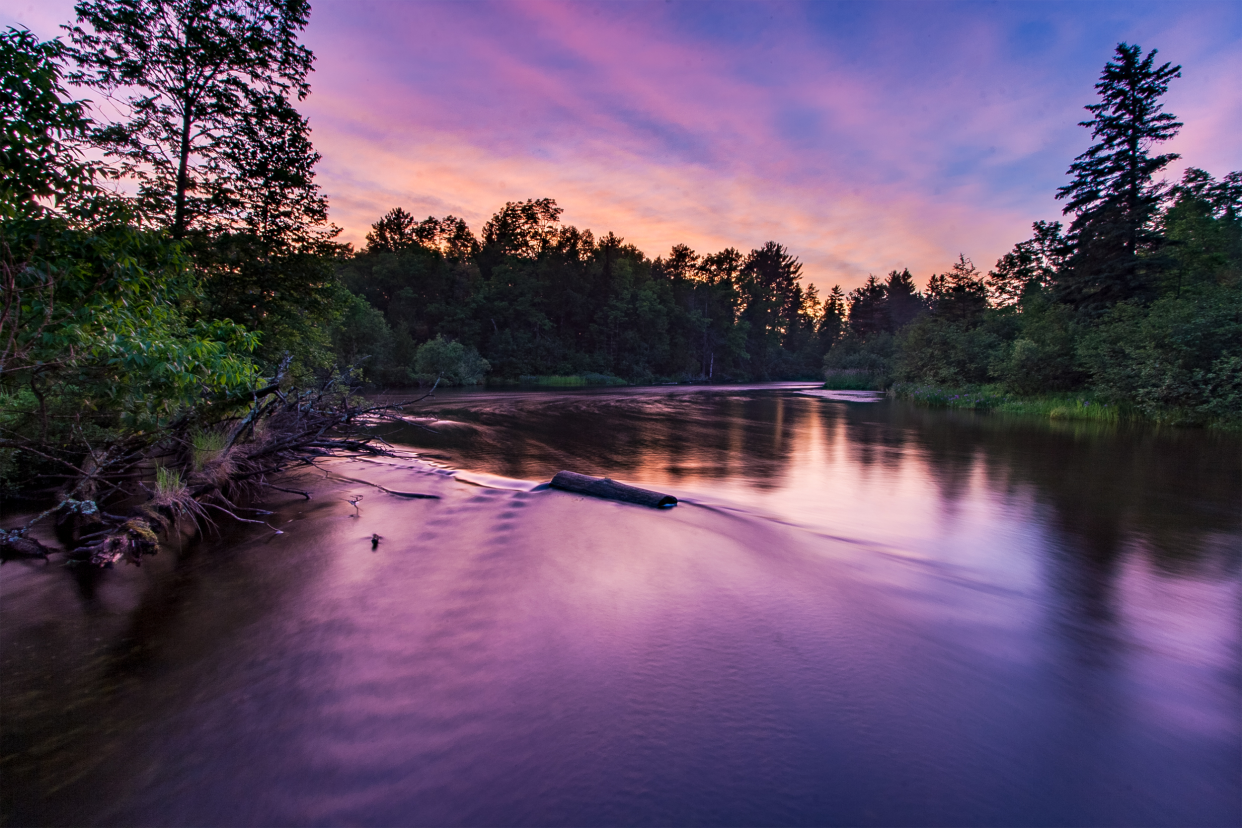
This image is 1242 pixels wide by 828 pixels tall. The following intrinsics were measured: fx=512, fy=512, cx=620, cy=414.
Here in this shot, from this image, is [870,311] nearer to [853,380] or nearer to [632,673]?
[853,380]

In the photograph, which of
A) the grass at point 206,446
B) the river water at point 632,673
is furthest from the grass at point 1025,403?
the grass at point 206,446

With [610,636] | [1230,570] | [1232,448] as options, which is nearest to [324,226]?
[610,636]

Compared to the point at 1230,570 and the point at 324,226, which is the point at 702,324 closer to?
the point at 324,226

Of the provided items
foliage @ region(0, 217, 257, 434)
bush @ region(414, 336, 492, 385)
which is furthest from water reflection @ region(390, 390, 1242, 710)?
bush @ region(414, 336, 492, 385)

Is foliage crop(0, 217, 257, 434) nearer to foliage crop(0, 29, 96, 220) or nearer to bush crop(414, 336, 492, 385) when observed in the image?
foliage crop(0, 29, 96, 220)

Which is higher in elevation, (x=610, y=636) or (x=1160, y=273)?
(x=1160, y=273)

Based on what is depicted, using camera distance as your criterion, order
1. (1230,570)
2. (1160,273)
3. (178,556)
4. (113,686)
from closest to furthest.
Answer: (113,686), (178,556), (1230,570), (1160,273)

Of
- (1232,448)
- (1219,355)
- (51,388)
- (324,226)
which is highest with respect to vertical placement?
(324,226)

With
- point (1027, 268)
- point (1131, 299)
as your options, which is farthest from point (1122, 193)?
point (1027, 268)

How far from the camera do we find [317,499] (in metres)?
8.58

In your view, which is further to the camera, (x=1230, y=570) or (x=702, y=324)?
(x=702, y=324)

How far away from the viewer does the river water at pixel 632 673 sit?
2.79 metres

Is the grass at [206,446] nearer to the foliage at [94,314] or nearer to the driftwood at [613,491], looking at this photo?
the foliage at [94,314]

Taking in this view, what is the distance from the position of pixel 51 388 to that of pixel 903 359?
170 feet
